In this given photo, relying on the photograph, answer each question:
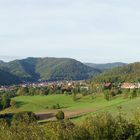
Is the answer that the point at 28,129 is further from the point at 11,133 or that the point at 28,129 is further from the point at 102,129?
the point at 102,129

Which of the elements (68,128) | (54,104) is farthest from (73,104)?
(68,128)

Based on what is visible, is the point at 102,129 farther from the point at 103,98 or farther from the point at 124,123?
the point at 103,98

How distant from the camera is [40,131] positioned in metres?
46.0

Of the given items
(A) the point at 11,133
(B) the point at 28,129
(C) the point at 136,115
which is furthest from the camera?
(C) the point at 136,115

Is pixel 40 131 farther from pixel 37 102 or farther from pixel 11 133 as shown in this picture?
pixel 37 102

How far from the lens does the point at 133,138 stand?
5784 cm

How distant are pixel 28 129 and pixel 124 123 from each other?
17.8m

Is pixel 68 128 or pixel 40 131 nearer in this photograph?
pixel 40 131

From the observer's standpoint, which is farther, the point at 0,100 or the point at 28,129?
the point at 0,100

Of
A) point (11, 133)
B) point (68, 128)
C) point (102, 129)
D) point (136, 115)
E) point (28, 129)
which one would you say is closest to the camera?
point (11, 133)

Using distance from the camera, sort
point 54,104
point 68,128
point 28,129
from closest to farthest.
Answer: point 28,129
point 68,128
point 54,104

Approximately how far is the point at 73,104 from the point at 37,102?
14778 mm

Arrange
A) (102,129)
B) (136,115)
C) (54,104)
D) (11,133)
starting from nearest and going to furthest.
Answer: (11,133), (102,129), (136,115), (54,104)

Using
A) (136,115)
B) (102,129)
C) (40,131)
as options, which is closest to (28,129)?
(40,131)
